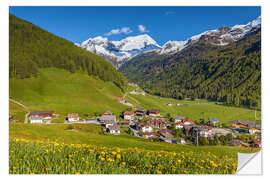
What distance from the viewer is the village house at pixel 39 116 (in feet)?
120

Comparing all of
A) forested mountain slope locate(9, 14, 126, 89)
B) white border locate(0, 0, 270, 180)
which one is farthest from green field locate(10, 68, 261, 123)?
white border locate(0, 0, 270, 180)

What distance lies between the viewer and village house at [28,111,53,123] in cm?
3664

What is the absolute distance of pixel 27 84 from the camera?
2089 inches

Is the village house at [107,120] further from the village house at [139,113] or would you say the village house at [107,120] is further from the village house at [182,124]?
the village house at [182,124]

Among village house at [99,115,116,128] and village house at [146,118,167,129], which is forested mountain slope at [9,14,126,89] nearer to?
village house at [99,115,116,128]

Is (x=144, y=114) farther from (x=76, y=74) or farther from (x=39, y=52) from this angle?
(x=39, y=52)

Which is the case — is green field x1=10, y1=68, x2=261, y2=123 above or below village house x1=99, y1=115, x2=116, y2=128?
above

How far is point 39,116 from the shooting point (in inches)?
1516
